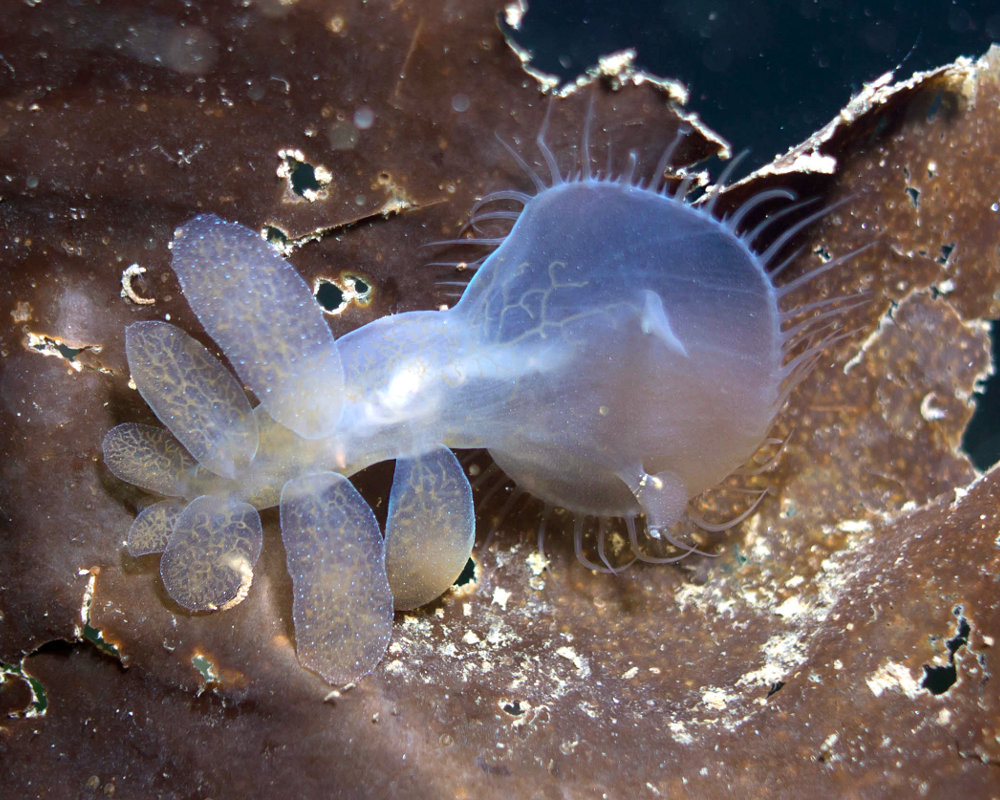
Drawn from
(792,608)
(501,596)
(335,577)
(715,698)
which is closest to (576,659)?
(501,596)

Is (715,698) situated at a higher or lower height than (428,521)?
lower

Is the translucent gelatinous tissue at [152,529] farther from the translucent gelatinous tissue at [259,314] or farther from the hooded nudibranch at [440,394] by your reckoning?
the translucent gelatinous tissue at [259,314]

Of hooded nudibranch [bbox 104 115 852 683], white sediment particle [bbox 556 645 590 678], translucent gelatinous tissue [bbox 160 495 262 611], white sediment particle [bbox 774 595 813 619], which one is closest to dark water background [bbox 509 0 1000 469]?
hooded nudibranch [bbox 104 115 852 683]

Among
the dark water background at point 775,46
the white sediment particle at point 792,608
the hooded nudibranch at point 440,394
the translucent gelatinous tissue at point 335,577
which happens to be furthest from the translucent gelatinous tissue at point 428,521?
the dark water background at point 775,46

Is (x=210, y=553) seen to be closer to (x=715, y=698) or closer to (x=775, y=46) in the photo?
(x=715, y=698)

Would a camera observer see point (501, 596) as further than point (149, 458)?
Yes

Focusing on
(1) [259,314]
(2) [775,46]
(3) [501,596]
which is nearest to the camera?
(1) [259,314]

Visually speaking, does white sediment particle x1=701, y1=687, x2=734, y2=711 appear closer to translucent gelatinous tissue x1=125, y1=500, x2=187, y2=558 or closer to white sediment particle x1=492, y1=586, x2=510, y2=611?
Answer: white sediment particle x1=492, y1=586, x2=510, y2=611
